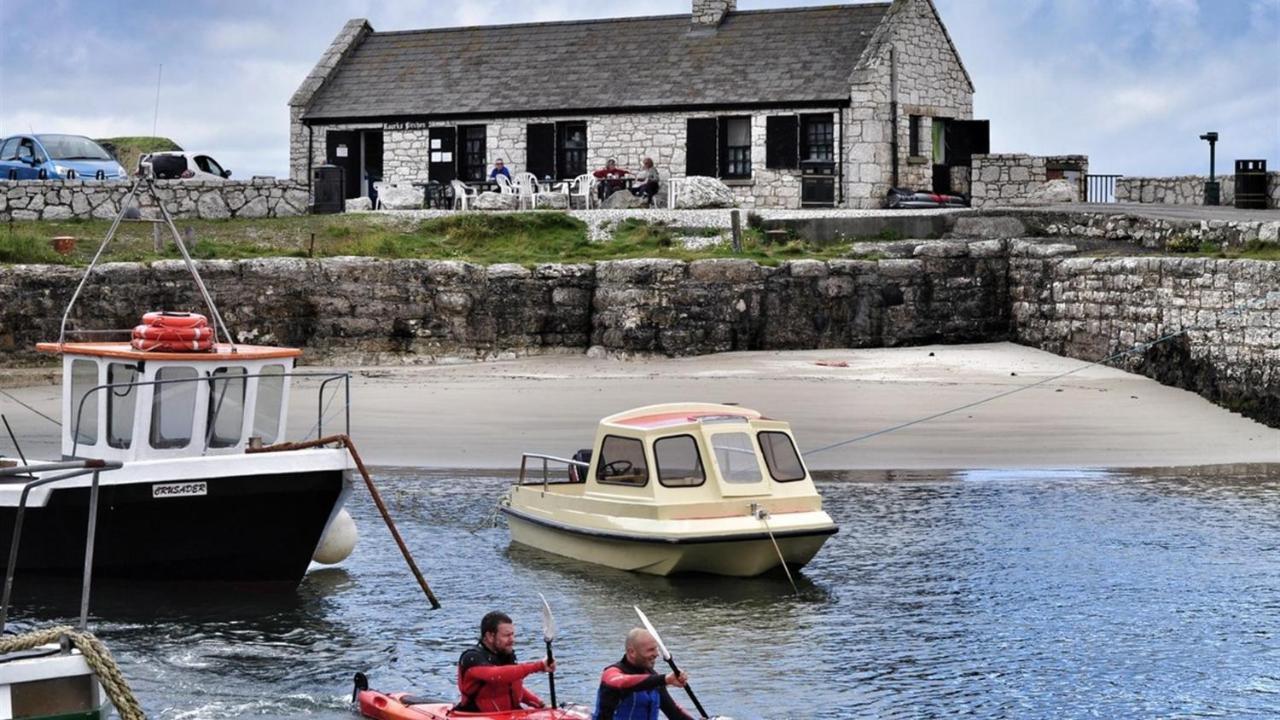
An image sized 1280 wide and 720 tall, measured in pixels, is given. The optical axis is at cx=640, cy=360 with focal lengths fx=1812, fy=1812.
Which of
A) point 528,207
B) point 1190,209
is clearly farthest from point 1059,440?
point 528,207

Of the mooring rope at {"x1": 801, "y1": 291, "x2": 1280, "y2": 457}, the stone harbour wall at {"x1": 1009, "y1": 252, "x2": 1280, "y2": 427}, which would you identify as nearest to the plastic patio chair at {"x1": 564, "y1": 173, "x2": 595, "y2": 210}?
the stone harbour wall at {"x1": 1009, "y1": 252, "x2": 1280, "y2": 427}

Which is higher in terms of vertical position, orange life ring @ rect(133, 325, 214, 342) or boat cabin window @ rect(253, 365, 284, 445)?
orange life ring @ rect(133, 325, 214, 342)

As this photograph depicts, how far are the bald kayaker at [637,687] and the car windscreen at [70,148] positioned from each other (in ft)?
95.1

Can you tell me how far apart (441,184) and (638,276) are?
10448 mm

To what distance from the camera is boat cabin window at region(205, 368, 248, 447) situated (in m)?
16.2

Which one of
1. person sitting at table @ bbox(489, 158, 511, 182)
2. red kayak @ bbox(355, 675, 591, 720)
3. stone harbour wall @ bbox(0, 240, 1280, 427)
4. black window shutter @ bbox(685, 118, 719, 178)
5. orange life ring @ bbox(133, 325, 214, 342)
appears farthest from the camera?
person sitting at table @ bbox(489, 158, 511, 182)

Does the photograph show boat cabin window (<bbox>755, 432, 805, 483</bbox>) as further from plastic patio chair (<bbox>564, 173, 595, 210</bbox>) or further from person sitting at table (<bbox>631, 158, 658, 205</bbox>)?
plastic patio chair (<bbox>564, 173, 595, 210</bbox>)

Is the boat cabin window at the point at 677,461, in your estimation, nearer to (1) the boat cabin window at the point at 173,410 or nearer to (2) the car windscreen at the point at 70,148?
(1) the boat cabin window at the point at 173,410

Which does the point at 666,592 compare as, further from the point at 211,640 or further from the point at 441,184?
the point at 441,184

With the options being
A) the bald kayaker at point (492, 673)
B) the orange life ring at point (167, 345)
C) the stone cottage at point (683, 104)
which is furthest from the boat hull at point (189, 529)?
the stone cottage at point (683, 104)

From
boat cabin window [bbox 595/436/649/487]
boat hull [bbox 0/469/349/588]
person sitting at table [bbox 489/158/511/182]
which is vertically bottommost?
boat hull [bbox 0/469/349/588]

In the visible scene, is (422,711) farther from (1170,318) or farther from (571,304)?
(571,304)

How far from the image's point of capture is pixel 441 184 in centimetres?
3725

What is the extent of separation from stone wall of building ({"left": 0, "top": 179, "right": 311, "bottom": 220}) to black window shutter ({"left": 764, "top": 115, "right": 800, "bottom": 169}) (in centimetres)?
901
